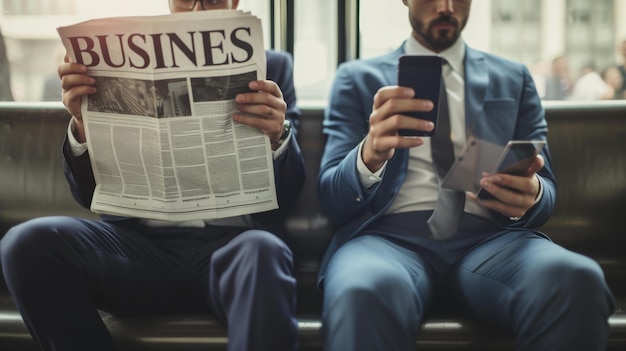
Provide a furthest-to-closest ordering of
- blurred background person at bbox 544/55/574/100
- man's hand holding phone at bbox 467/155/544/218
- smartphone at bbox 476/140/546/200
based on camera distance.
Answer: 1. blurred background person at bbox 544/55/574/100
2. man's hand holding phone at bbox 467/155/544/218
3. smartphone at bbox 476/140/546/200

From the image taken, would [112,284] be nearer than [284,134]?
Yes

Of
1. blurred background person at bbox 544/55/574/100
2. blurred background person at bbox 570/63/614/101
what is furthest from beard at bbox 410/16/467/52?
blurred background person at bbox 570/63/614/101

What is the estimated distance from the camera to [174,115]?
143 centimetres

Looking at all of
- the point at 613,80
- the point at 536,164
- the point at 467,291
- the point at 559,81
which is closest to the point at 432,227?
the point at 467,291

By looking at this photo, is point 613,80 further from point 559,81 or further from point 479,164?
point 479,164

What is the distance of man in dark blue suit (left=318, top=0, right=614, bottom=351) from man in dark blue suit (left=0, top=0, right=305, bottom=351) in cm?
13

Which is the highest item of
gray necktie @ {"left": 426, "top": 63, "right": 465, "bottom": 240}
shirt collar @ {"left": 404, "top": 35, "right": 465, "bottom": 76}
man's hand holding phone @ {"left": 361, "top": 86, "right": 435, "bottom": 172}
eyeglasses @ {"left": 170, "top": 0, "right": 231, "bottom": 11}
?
eyeglasses @ {"left": 170, "top": 0, "right": 231, "bottom": 11}

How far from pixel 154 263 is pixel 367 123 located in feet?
2.21

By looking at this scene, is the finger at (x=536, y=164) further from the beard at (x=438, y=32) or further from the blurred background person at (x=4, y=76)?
the blurred background person at (x=4, y=76)

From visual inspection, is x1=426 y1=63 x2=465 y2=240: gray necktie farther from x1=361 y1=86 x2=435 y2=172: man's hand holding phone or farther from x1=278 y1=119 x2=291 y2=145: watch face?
x1=278 y1=119 x2=291 y2=145: watch face

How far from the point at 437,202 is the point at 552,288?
0.44m

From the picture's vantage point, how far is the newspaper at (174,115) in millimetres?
1394

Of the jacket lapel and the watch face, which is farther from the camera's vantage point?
the jacket lapel

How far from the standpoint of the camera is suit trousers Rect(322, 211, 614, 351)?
3.93 feet
